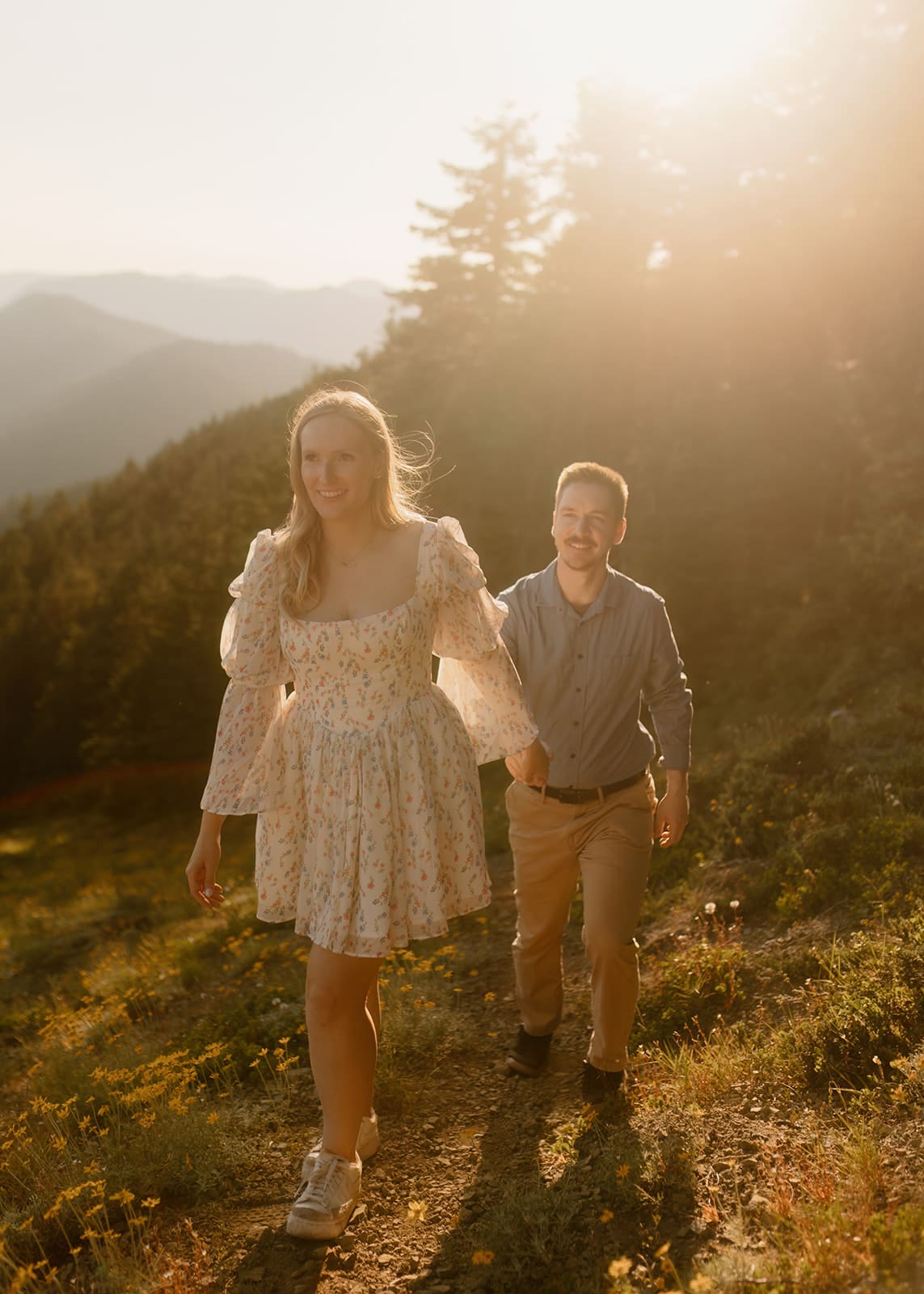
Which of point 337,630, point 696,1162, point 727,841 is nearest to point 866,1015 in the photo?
point 696,1162

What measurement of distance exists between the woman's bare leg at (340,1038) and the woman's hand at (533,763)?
0.86 metres

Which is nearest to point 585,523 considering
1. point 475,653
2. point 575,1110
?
point 475,653

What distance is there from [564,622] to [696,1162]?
1999 mm

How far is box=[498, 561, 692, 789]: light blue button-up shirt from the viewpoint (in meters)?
3.81

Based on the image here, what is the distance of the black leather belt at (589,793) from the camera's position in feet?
12.5

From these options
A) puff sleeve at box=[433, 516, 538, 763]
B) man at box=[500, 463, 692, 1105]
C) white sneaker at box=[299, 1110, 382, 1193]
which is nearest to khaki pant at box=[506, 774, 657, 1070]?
man at box=[500, 463, 692, 1105]

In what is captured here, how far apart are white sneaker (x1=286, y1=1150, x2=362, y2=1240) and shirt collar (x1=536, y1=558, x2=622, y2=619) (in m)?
2.20

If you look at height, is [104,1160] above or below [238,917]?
above

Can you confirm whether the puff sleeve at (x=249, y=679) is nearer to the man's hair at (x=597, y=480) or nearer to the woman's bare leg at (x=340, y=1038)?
the woman's bare leg at (x=340, y=1038)

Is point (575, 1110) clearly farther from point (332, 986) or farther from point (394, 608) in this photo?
point (394, 608)

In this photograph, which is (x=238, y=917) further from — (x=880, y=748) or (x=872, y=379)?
(x=872, y=379)

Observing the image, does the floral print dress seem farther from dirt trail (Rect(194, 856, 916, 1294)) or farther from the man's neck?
dirt trail (Rect(194, 856, 916, 1294))

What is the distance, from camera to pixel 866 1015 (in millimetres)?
3480

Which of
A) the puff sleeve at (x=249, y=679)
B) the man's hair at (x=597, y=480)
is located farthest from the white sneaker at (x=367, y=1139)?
the man's hair at (x=597, y=480)
